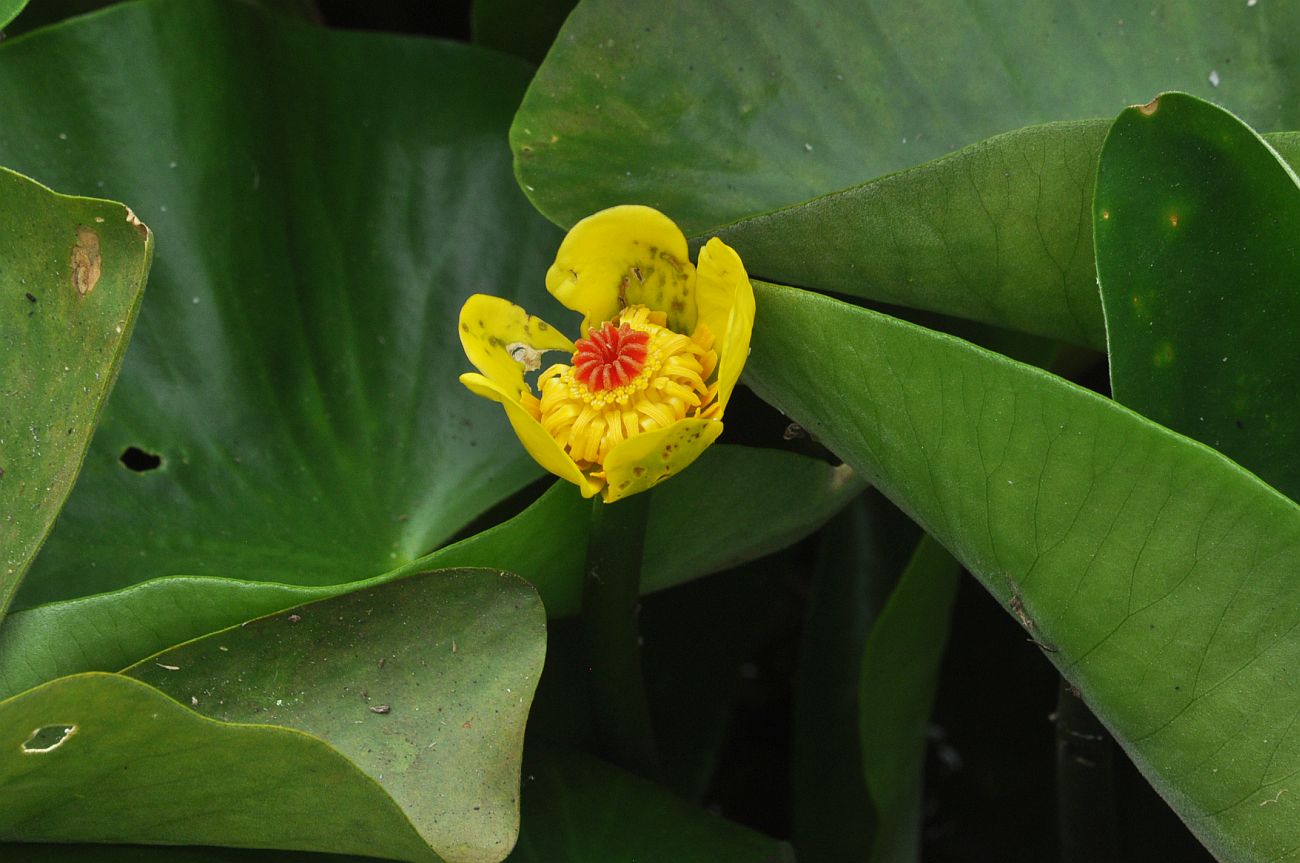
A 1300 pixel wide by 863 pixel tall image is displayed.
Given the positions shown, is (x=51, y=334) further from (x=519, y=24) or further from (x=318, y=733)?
(x=519, y=24)

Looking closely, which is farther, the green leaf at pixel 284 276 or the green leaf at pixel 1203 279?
the green leaf at pixel 284 276

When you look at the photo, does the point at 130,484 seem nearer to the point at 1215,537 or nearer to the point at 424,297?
the point at 424,297

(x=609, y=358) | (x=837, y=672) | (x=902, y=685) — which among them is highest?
(x=609, y=358)

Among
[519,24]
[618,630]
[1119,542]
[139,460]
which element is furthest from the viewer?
[519,24]

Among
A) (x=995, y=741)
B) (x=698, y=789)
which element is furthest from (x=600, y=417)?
(x=995, y=741)

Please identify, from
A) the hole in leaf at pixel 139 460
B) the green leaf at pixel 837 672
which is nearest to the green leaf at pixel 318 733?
the hole in leaf at pixel 139 460

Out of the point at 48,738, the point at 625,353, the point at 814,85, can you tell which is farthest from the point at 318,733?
the point at 814,85

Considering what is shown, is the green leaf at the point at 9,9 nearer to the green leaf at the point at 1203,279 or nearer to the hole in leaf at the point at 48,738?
the hole in leaf at the point at 48,738
